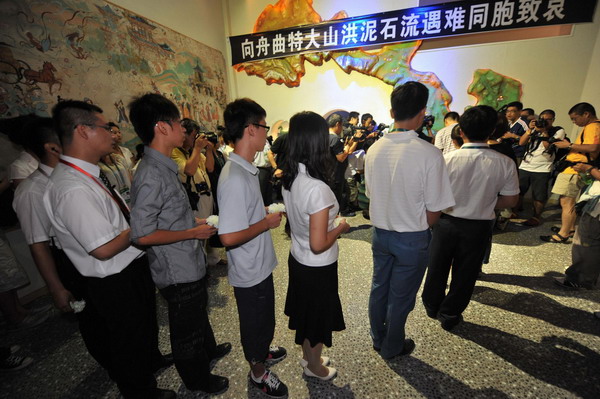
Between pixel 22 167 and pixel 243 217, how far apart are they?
2244mm

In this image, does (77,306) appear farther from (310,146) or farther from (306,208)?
(310,146)

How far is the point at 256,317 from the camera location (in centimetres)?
128

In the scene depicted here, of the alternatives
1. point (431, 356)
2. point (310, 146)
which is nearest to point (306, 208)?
point (310, 146)

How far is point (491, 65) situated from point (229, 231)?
5.74 metres

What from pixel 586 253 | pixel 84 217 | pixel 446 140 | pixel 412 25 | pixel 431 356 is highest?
pixel 412 25

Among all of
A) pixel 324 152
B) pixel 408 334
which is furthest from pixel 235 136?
pixel 408 334

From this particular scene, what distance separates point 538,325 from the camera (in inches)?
73.4

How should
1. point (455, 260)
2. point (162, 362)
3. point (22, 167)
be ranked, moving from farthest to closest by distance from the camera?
point (22, 167), point (455, 260), point (162, 362)

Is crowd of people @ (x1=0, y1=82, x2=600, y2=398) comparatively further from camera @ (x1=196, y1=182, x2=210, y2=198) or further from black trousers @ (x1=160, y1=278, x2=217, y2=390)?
camera @ (x1=196, y1=182, x2=210, y2=198)

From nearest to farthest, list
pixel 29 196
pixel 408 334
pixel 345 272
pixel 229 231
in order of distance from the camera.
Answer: pixel 229 231
pixel 29 196
pixel 408 334
pixel 345 272

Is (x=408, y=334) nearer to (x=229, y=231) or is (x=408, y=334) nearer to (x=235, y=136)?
Result: (x=229, y=231)

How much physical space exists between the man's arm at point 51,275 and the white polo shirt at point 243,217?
0.84 m

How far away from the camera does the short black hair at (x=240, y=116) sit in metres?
1.08

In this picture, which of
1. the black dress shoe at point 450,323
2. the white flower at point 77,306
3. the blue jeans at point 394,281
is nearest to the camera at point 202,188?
the white flower at point 77,306
